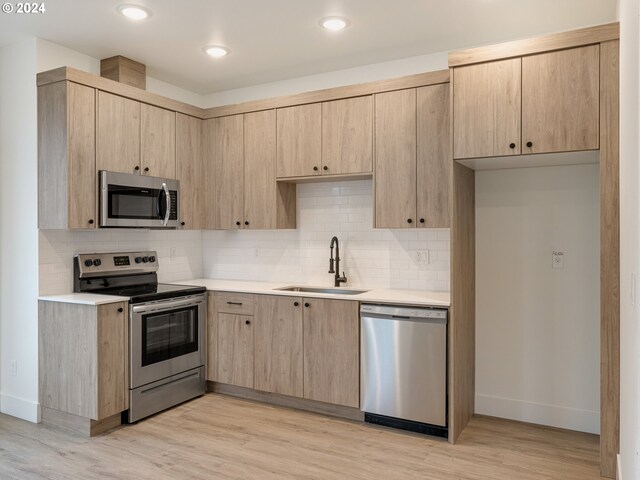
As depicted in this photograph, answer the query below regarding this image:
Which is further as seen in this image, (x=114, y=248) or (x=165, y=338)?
(x=114, y=248)

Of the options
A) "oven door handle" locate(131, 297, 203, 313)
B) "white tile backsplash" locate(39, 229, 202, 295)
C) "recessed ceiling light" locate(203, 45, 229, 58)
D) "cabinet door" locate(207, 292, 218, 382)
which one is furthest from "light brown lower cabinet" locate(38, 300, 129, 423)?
"recessed ceiling light" locate(203, 45, 229, 58)

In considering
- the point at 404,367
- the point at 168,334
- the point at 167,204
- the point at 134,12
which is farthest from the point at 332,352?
the point at 134,12

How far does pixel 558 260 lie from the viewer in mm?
3545

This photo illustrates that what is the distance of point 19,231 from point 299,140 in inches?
88.0

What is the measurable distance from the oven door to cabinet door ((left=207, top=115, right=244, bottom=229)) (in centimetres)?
76

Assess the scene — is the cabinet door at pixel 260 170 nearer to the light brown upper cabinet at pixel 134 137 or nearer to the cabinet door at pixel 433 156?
the light brown upper cabinet at pixel 134 137

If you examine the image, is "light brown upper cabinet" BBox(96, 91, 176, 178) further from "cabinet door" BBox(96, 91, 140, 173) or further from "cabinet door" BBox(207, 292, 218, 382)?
"cabinet door" BBox(207, 292, 218, 382)

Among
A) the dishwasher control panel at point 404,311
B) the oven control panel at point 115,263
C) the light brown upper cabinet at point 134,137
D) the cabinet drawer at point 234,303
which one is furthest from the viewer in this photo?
the cabinet drawer at point 234,303

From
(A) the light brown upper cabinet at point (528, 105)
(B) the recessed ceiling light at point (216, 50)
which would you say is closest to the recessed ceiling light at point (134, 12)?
(B) the recessed ceiling light at point (216, 50)

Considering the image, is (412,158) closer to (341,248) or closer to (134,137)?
(341,248)

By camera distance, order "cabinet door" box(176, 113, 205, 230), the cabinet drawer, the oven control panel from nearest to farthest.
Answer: the oven control panel, the cabinet drawer, "cabinet door" box(176, 113, 205, 230)

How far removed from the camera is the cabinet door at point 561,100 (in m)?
2.85

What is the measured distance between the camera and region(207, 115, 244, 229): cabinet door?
4.45 metres

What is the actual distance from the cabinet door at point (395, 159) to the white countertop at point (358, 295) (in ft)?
1.72
